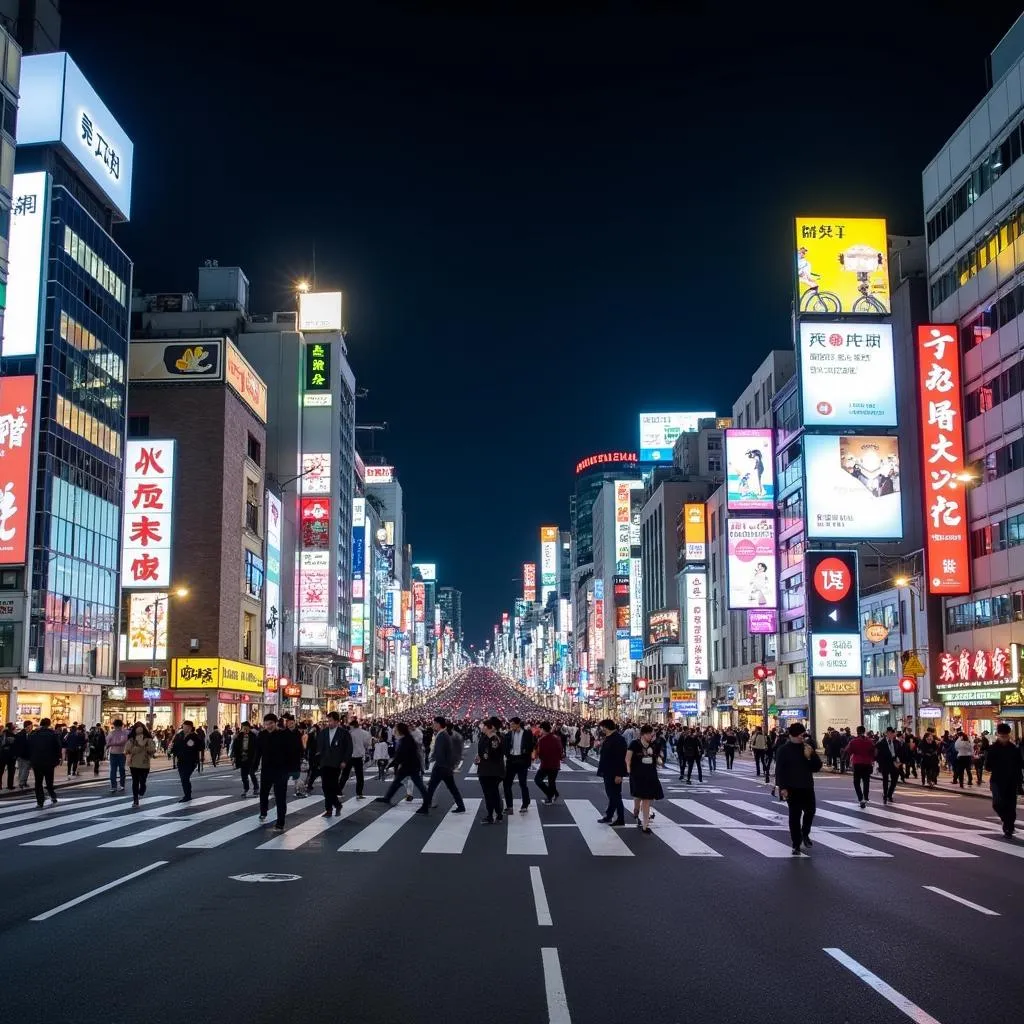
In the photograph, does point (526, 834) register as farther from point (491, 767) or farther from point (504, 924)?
point (504, 924)

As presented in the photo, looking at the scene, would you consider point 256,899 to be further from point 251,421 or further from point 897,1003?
point 251,421

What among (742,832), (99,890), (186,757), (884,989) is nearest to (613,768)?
(742,832)

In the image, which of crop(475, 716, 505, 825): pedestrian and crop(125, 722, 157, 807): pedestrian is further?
crop(125, 722, 157, 807): pedestrian

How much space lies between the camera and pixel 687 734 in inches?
1463

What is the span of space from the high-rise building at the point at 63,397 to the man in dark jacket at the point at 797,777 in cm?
4350

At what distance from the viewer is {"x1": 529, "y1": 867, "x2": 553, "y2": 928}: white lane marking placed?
36.2 feet

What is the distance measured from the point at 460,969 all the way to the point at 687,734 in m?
29.1

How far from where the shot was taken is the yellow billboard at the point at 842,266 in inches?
2255

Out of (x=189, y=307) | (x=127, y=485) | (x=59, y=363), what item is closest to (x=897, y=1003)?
(x=59, y=363)

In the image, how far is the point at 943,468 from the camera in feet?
163

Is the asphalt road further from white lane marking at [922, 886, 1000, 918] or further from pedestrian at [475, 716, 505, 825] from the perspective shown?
pedestrian at [475, 716, 505, 825]

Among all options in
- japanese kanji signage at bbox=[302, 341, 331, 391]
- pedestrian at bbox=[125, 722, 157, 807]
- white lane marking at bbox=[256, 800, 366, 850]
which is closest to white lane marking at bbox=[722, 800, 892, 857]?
white lane marking at bbox=[256, 800, 366, 850]

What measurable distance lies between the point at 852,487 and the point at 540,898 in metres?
45.5

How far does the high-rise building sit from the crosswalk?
29923mm
